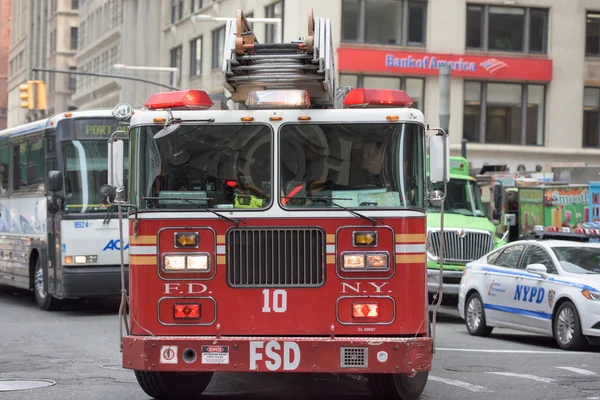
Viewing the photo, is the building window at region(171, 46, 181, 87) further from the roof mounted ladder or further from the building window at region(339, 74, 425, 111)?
the roof mounted ladder

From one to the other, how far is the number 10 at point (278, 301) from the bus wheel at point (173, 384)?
1.44 metres

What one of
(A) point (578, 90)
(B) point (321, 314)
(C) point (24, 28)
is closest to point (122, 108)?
(B) point (321, 314)

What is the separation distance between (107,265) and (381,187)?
33.6 ft

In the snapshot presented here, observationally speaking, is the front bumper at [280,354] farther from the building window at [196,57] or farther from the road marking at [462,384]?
the building window at [196,57]

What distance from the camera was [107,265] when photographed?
18859mm

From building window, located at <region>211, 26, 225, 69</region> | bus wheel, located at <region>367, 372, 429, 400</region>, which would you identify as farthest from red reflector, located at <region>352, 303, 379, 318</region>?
building window, located at <region>211, 26, 225, 69</region>

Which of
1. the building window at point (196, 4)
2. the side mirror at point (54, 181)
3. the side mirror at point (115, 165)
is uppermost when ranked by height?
the building window at point (196, 4)

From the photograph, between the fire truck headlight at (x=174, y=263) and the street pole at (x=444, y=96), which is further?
the street pole at (x=444, y=96)

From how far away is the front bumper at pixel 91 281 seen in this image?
18.7 metres

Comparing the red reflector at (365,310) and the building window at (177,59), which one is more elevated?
the building window at (177,59)

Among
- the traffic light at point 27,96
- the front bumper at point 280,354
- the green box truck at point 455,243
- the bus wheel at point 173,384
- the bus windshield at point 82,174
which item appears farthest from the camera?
the traffic light at point 27,96

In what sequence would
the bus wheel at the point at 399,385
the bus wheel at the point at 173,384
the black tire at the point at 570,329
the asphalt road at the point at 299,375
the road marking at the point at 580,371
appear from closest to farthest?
the bus wheel at the point at 399,385 → the bus wheel at the point at 173,384 → the asphalt road at the point at 299,375 → the road marking at the point at 580,371 → the black tire at the point at 570,329

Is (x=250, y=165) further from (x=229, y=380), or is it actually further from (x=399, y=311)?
(x=229, y=380)

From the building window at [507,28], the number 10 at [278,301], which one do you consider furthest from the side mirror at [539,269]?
the building window at [507,28]
